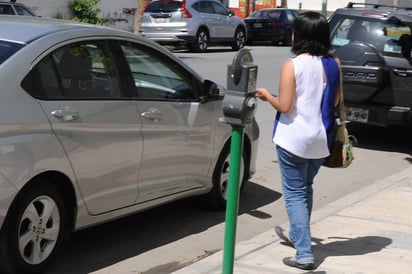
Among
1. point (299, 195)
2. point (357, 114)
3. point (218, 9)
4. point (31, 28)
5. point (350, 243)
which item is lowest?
point (350, 243)

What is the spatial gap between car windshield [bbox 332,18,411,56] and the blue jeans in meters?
5.02

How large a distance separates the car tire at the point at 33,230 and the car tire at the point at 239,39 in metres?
21.7

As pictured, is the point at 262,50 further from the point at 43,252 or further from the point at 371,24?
the point at 43,252

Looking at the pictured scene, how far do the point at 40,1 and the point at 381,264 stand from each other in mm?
19766

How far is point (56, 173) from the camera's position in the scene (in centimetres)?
484

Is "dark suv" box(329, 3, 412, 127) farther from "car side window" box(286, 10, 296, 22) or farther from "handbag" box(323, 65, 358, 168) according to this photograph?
"car side window" box(286, 10, 296, 22)

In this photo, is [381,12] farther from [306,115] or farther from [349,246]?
[306,115]

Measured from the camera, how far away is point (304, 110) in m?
4.84

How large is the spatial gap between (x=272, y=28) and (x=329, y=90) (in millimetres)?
25086

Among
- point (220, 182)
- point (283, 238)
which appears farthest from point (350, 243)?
point (220, 182)

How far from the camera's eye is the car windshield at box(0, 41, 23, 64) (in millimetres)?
4797

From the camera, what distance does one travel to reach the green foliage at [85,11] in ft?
78.0

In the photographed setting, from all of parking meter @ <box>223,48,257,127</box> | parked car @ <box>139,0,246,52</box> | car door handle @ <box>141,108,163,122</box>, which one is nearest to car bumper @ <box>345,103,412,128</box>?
car door handle @ <box>141,108,163,122</box>

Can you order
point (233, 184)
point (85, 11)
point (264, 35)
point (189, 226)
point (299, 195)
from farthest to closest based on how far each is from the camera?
point (264, 35), point (85, 11), point (189, 226), point (299, 195), point (233, 184)
